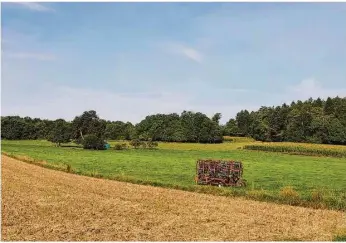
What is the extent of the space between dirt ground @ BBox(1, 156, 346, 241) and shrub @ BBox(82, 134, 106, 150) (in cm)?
7925

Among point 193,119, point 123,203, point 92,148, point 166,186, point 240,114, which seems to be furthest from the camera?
point 240,114

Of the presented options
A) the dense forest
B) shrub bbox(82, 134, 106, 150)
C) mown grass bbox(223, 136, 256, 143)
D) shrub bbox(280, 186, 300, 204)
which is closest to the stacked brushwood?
shrub bbox(280, 186, 300, 204)

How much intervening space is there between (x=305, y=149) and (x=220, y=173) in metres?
74.2

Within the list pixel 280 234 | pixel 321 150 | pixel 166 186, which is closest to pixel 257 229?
pixel 280 234

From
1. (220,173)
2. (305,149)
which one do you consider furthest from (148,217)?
(305,149)

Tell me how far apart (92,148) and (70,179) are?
244 ft

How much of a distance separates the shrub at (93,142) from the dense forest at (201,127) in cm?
452

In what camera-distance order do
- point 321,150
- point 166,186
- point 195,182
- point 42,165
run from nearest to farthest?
point 166,186
point 195,182
point 42,165
point 321,150

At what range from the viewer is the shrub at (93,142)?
110 m

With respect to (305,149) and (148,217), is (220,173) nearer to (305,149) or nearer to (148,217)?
(148,217)

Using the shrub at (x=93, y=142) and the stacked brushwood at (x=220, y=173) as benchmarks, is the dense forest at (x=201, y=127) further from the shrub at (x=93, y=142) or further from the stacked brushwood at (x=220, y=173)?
the stacked brushwood at (x=220, y=173)

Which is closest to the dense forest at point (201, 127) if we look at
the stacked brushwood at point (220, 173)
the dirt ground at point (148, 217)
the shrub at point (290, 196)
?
the stacked brushwood at point (220, 173)

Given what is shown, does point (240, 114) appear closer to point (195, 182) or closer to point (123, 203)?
point (195, 182)

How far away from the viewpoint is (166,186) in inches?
1369
